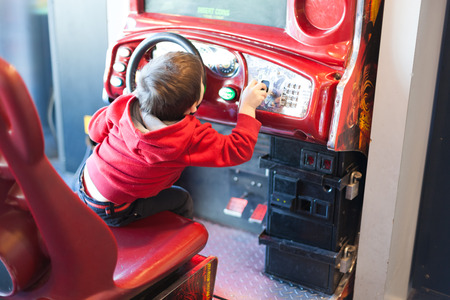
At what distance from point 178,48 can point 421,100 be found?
91cm

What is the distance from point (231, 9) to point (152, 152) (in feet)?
2.23

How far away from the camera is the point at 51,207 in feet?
3.57

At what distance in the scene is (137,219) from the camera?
1654 millimetres

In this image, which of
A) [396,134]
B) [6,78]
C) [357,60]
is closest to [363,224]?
[396,134]

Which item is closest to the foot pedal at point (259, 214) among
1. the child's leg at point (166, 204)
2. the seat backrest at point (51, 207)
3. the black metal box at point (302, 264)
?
the black metal box at point (302, 264)

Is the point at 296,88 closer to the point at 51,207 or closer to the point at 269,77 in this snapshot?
the point at 269,77

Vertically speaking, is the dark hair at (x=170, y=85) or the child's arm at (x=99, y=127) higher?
the dark hair at (x=170, y=85)

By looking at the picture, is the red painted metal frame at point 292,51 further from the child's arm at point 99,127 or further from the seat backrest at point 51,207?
the seat backrest at point 51,207

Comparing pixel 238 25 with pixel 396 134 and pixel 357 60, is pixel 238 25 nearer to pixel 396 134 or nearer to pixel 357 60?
pixel 357 60

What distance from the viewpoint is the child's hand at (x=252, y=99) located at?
163 centimetres

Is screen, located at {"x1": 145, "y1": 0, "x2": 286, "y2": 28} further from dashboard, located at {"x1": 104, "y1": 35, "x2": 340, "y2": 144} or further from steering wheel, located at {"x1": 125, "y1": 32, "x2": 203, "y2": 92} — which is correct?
steering wheel, located at {"x1": 125, "y1": 32, "x2": 203, "y2": 92}

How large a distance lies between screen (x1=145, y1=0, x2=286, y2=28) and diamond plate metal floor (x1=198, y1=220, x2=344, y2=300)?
1060 millimetres

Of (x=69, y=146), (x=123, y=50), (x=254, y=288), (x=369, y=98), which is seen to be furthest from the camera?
(x=69, y=146)

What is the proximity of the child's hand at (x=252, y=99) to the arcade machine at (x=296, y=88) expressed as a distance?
0.04m
